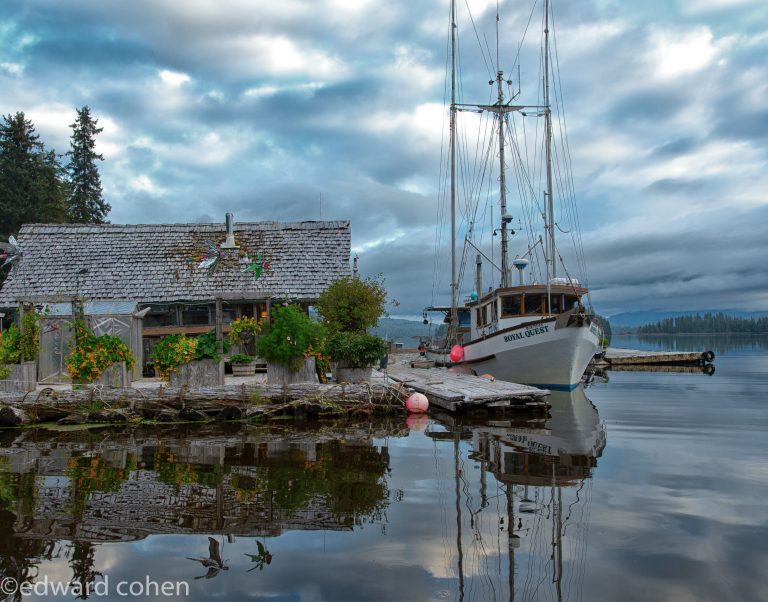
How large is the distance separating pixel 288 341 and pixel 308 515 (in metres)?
8.38

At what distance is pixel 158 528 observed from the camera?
629 centimetres

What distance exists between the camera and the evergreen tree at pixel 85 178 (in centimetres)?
4734

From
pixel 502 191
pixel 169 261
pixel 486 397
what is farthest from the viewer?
pixel 502 191

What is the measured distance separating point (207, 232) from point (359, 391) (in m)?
13.2

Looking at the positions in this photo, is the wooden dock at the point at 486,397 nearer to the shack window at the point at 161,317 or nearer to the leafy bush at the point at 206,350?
the leafy bush at the point at 206,350

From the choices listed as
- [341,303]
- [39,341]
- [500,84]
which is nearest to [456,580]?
[341,303]

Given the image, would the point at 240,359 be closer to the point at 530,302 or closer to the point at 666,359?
the point at 530,302

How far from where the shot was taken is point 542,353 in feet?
69.2

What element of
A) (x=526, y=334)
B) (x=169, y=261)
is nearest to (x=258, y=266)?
(x=169, y=261)

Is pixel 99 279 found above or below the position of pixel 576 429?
above

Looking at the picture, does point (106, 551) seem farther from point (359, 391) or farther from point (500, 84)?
point (500, 84)

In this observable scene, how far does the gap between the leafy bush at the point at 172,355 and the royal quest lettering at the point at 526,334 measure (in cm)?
1159

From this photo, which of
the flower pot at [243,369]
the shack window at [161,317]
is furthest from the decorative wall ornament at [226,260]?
the flower pot at [243,369]

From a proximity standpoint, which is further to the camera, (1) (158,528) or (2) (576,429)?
(2) (576,429)
